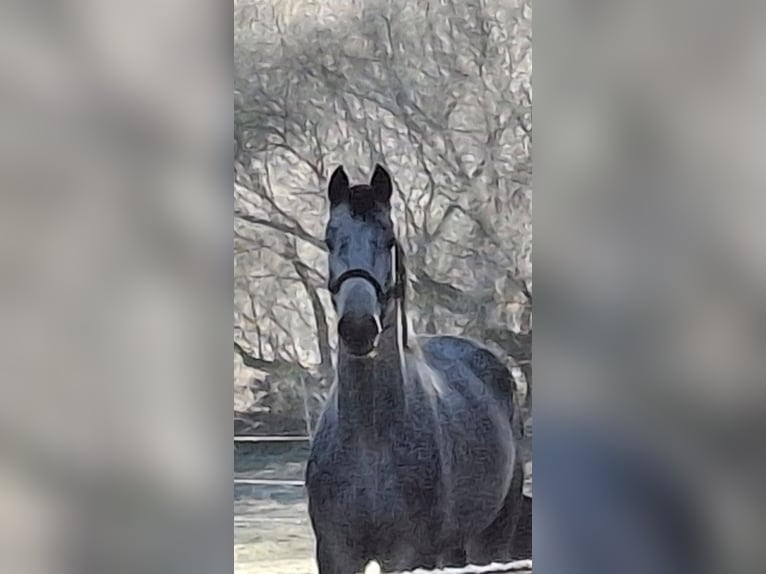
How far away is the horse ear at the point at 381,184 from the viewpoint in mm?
1414

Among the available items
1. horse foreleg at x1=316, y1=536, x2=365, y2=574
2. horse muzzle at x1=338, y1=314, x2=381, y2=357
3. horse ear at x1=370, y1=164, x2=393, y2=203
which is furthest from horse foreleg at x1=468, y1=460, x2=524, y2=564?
horse ear at x1=370, y1=164, x2=393, y2=203

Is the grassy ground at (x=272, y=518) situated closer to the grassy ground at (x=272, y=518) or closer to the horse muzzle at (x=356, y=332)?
the grassy ground at (x=272, y=518)

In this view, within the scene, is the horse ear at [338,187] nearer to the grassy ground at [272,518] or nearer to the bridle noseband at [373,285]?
the bridle noseband at [373,285]

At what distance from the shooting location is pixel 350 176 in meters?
1.42

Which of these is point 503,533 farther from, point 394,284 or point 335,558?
point 394,284

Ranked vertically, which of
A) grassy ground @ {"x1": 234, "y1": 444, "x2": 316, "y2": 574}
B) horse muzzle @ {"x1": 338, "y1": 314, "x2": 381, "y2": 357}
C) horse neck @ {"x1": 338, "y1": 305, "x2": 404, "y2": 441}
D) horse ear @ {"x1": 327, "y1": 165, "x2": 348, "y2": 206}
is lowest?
grassy ground @ {"x1": 234, "y1": 444, "x2": 316, "y2": 574}

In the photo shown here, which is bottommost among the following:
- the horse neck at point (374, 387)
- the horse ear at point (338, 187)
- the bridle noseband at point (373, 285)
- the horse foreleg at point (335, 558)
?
the horse foreleg at point (335, 558)

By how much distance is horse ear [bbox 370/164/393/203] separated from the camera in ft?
4.64

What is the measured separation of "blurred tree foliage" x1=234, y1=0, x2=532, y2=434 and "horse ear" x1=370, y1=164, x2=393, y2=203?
0.01 m

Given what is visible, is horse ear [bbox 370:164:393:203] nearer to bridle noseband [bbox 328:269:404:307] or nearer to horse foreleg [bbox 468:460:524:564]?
bridle noseband [bbox 328:269:404:307]

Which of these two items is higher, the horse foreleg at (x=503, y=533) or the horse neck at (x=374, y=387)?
the horse neck at (x=374, y=387)

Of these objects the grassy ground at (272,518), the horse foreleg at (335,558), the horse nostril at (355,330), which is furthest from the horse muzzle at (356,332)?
the horse foreleg at (335,558)
